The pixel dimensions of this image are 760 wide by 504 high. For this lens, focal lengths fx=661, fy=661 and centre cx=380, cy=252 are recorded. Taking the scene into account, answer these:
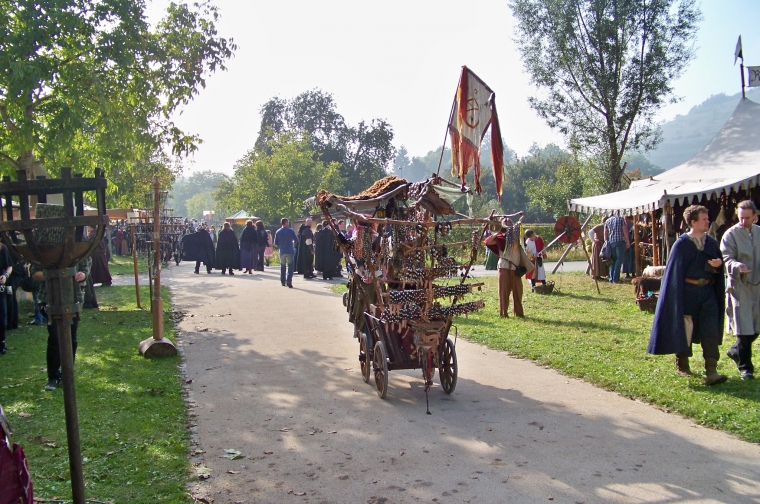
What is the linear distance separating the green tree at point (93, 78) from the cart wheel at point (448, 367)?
8.70 meters

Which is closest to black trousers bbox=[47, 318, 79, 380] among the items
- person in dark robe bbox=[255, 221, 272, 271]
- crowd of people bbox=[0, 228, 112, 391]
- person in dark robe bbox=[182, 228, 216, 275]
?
crowd of people bbox=[0, 228, 112, 391]

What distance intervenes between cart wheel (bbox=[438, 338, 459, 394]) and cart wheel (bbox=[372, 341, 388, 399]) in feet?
1.99

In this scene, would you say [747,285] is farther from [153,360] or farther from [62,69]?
[62,69]

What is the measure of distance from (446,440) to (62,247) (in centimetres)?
349

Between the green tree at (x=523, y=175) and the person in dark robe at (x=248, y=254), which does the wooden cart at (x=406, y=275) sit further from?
the green tree at (x=523, y=175)

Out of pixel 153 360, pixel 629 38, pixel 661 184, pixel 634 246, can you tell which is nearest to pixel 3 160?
pixel 153 360

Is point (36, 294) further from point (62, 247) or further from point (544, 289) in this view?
point (544, 289)

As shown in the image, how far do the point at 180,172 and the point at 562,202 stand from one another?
2714 centimetres

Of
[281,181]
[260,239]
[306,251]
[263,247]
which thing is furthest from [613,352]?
[281,181]

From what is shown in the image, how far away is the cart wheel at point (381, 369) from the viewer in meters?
6.89

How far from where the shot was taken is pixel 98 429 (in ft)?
19.4

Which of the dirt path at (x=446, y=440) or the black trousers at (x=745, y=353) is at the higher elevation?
the black trousers at (x=745, y=353)

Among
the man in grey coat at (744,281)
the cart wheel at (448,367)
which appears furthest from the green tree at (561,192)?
the cart wheel at (448,367)

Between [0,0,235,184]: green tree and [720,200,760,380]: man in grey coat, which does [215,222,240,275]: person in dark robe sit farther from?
[720,200,760,380]: man in grey coat
